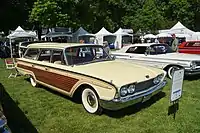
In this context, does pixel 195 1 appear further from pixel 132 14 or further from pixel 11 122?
pixel 11 122

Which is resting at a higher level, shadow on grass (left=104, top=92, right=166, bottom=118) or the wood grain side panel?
the wood grain side panel

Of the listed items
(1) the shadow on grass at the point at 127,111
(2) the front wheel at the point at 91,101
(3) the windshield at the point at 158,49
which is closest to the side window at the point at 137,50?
(3) the windshield at the point at 158,49

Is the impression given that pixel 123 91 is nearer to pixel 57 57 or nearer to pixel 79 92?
pixel 79 92

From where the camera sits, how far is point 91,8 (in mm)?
41719

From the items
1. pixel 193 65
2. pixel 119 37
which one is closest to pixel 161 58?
pixel 193 65

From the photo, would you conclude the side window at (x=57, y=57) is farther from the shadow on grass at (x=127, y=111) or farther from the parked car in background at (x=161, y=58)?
the parked car in background at (x=161, y=58)

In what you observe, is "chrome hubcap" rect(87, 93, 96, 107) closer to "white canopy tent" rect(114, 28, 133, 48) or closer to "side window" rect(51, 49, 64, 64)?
"side window" rect(51, 49, 64, 64)

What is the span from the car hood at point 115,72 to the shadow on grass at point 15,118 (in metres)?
1.61

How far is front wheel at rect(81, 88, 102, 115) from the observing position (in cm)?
540

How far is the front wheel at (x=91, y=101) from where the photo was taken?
5403 mm

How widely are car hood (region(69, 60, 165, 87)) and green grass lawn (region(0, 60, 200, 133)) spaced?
849 millimetres

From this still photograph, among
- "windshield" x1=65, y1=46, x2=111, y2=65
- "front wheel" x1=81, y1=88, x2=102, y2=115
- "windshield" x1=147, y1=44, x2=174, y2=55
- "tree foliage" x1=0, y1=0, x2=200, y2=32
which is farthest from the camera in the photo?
"tree foliage" x1=0, y1=0, x2=200, y2=32

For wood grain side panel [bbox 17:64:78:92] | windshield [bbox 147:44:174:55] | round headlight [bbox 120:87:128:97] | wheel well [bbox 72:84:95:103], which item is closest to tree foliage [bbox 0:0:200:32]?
windshield [bbox 147:44:174:55]

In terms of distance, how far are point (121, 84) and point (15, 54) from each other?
16.3 meters
